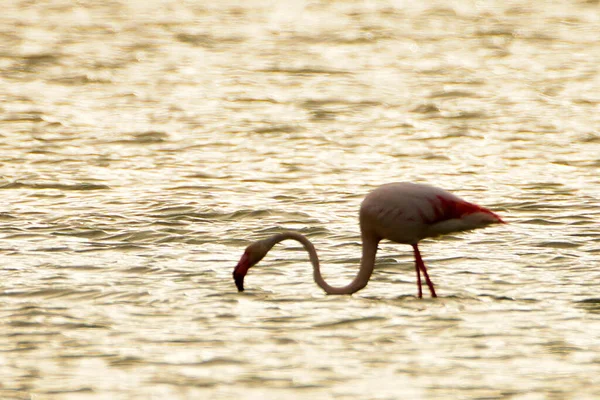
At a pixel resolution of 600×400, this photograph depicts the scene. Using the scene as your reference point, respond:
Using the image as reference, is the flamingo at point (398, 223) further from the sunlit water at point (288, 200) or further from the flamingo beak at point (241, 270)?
the sunlit water at point (288, 200)

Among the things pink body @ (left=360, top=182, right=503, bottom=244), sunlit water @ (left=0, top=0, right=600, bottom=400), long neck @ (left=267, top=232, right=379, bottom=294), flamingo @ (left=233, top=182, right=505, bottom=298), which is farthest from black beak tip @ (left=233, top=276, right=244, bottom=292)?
pink body @ (left=360, top=182, right=503, bottom=244)

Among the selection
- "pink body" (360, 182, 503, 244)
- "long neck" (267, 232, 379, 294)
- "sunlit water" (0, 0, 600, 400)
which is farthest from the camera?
"pink body" (360, 182, 503, 244)

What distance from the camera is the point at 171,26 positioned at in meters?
27.9

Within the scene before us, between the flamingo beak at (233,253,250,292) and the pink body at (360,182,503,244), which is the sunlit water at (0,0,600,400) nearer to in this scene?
the flamingo beak at (233,253,250,292)

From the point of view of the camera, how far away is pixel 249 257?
10.1 m

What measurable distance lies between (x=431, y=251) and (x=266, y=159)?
4772 mm

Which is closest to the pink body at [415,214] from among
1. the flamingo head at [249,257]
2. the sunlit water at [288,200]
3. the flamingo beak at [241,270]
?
the sunlit water at [288,200]

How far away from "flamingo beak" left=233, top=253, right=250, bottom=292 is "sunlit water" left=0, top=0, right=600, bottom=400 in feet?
0.51

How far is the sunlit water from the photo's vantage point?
8.71 m

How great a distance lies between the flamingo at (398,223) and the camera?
1016cm

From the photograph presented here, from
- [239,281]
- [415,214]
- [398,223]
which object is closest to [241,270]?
[239,281]

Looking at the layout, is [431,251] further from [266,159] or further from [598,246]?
[266,159]

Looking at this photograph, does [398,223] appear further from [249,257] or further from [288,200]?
[288,200]

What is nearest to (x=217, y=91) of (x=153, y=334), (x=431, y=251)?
(x=431, y=251)
